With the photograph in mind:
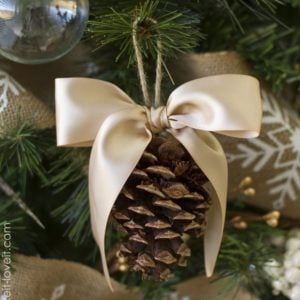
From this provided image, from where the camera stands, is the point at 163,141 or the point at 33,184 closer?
the point at 163,141

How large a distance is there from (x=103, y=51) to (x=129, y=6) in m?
0.08

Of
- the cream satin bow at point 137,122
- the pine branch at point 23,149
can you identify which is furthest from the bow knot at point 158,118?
the pine branch at point 23,149

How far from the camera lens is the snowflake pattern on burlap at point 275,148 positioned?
0.58 m

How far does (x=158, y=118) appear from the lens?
457 mm

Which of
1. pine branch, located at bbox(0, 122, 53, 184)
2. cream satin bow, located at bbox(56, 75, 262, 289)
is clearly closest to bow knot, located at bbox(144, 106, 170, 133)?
cream satin bow, located at bbox(56, 75, 262, 289)

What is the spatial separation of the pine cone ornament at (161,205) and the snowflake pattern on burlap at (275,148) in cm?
13

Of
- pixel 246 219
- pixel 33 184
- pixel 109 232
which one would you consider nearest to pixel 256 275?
pixel 246 219

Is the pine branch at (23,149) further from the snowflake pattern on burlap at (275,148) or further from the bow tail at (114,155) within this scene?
the snowflake pattern on burlap at (275,148)

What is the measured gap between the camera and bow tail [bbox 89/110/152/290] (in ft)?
1.44

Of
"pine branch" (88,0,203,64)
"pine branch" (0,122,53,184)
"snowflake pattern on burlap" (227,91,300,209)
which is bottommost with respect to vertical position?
"snowflake pattern on burlap" (227,91,300,209)

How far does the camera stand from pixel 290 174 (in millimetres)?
587

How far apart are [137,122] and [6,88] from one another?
0.15 meters

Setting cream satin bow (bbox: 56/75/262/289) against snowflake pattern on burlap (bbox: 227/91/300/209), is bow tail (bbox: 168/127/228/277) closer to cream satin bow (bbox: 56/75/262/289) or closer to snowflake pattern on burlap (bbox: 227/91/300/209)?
cream satin bow (bbox: 56/75/262/289)

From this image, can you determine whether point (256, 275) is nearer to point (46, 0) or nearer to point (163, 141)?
point (163, 141)
